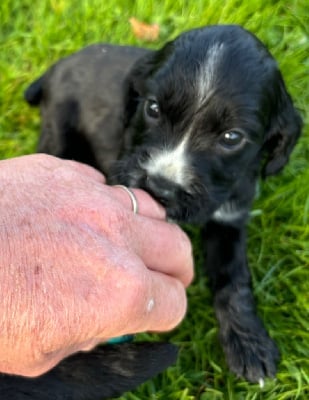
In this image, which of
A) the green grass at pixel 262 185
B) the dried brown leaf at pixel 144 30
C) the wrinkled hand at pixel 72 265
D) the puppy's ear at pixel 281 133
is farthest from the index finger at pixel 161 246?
the dried brown leaf at pixel 144 30

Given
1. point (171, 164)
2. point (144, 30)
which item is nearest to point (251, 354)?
point (171, 164)

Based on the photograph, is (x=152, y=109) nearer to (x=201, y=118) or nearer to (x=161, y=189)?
(x=201, y=118)

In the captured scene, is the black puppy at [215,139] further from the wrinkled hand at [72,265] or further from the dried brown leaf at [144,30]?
the dried brown leaf at [144,30]

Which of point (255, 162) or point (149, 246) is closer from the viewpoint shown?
point (149, 246)

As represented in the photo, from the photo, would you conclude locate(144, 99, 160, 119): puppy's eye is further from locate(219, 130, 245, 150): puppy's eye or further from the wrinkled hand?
the wrinkled hand

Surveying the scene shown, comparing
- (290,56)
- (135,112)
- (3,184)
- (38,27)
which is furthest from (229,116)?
(38,27)

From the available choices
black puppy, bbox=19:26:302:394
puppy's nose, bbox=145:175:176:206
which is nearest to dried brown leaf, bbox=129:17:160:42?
black puppy, bbox=19:26:302:394

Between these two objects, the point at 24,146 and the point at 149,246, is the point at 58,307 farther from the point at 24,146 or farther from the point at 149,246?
the point at 24,146
